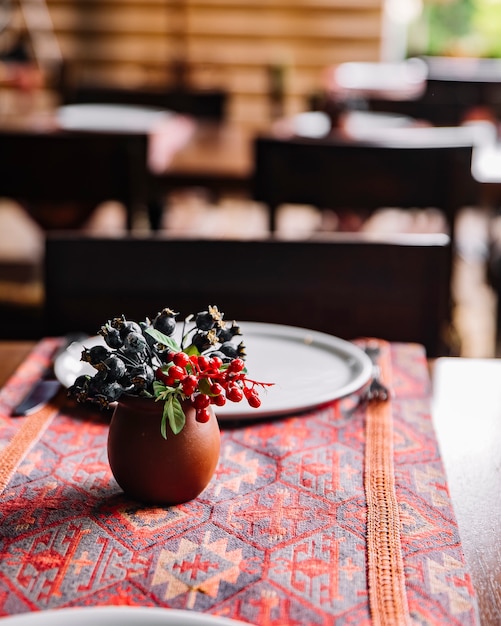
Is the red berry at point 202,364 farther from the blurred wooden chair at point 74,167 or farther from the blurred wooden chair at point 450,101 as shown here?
the blurred wooden chair at point 450,101

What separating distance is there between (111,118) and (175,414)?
2441mm

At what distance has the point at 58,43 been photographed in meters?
6.30

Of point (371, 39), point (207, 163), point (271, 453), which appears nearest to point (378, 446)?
point (271, 453)

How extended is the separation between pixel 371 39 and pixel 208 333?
584cm

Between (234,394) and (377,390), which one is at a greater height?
(234,394)

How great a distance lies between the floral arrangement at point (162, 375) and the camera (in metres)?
0.69

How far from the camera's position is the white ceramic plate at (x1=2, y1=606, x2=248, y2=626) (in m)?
0.52

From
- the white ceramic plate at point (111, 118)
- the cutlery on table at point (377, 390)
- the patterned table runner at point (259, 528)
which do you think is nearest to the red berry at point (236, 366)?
the patterned table runner at point (259, 528)

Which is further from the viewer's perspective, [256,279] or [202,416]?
[256,279]

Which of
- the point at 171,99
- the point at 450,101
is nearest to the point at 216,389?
the point at 171,99

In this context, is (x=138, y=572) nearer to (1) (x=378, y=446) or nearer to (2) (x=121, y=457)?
(2) (x=121, y=457)

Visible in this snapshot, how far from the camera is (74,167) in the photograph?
2.45 meters

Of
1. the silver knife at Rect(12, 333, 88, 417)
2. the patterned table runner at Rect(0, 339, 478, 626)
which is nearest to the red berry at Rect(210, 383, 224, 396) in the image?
the patterned table runner at Rect(0, 339, 478, 626)

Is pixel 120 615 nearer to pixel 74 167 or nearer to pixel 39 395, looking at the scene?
pixel 39 395
